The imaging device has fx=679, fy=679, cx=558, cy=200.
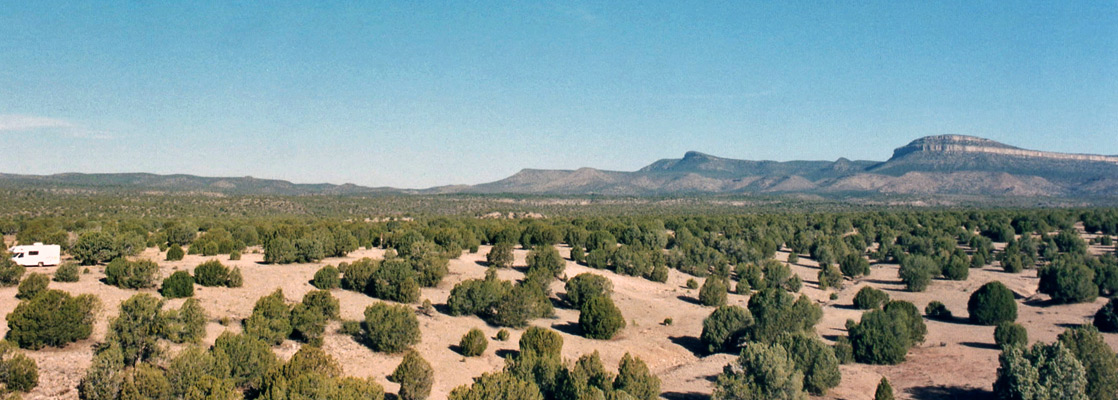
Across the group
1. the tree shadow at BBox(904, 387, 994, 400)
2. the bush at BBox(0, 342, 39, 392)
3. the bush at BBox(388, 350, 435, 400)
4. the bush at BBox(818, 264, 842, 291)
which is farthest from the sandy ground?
the bush at BBox(818, 264, 842, 291)

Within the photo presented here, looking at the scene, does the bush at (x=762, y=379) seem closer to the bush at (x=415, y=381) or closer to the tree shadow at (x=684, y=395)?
the tree shadow at (x=684, y=395)

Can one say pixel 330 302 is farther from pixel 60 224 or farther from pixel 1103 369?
pixel 60 224

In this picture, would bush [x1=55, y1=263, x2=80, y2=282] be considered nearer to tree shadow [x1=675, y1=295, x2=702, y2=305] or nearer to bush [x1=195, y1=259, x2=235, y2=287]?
bush [x1=195, y1=259, x2=235, y2=287]

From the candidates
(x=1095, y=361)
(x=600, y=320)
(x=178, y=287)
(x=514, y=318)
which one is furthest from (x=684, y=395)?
(x=178, y=287)

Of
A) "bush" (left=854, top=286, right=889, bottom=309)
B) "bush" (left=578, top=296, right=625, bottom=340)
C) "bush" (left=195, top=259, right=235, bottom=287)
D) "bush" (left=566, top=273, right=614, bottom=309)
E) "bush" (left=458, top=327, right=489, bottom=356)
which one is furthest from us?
"bush" (left=854, top=286, right=889, bottom=309)

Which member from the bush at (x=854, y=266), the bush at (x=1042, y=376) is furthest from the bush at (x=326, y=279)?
the bush at (x=854, y=266)

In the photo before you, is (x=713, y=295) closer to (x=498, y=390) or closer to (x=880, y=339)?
(x=880, y=339)
